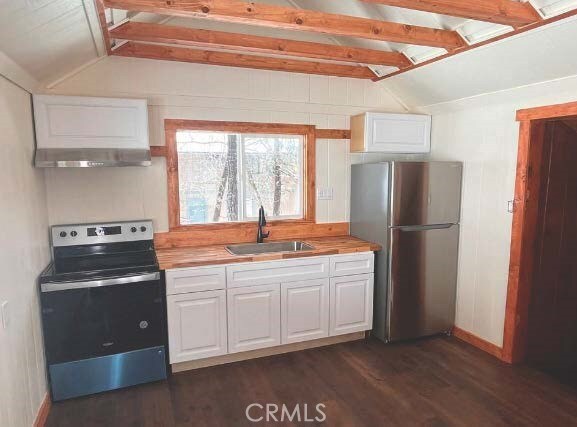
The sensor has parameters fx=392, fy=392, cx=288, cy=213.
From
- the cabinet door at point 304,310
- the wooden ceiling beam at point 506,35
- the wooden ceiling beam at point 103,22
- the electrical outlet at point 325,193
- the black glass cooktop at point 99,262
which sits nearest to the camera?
the wooden ceiling beam at point 103,22

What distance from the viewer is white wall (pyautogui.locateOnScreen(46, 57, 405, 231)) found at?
2920 millimetres

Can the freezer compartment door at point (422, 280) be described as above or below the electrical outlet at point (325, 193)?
below

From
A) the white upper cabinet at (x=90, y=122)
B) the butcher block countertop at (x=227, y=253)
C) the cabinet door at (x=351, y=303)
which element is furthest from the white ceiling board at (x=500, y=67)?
the white upper cabinet at (x=90, y=122)

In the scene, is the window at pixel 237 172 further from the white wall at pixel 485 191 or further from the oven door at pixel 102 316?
the white wall at pixel 485 191

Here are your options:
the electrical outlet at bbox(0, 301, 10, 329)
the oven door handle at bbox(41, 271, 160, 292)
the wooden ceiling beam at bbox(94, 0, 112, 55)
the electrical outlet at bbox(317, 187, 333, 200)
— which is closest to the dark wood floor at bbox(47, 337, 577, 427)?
the oven door handle at bbox(41, 271, 160, 292)

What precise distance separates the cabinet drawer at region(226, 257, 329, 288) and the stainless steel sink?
0.20m

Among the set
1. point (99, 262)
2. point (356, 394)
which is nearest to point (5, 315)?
point (99, 262)

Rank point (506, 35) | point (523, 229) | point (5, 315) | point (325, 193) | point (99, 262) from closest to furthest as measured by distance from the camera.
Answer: point (5, 315)
point (506, 35)
point (99, 262)
point (523, 229)
point (325, 193)

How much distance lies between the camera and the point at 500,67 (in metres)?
2.70

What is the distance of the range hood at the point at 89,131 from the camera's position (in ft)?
8.32

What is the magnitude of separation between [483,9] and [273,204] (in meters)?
2.19

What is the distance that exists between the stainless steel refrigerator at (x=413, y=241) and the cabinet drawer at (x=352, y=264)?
9cm

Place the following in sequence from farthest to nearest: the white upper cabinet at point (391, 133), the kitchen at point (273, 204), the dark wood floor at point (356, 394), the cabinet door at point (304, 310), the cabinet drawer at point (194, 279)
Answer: the white upper cabinet at point (391, 133) → the cabinet door at point (304, 310) → the cabinet drawer at point (194, 279) → the dark wood floor at point (356, 394) → the kitchen at point (273, 204)

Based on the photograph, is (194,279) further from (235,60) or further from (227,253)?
(235,60)
